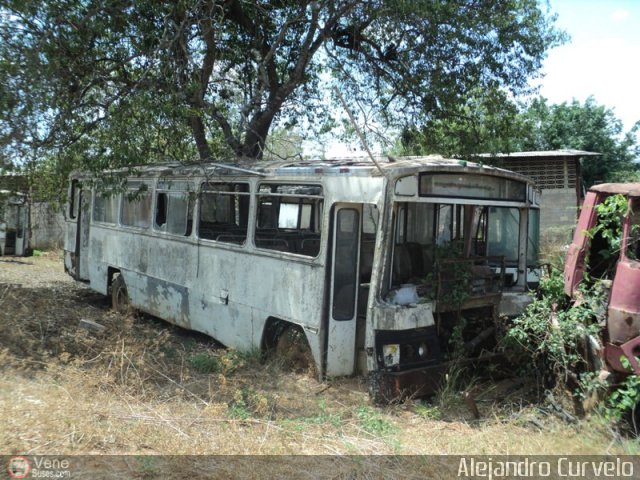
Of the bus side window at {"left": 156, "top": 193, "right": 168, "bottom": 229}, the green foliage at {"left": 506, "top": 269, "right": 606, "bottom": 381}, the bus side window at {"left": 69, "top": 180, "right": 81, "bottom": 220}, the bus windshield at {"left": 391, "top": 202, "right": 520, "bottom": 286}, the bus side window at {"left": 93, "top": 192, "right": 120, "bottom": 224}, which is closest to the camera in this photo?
the green foliage at {"left": 506, "top": 269, "right": 606, "bottom": 381}

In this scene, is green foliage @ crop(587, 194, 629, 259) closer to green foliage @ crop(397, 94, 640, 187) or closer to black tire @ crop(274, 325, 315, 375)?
black tire @ crop(274, 325, 315, 375)

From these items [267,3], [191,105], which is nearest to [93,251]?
[191,105]

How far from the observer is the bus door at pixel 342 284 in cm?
572

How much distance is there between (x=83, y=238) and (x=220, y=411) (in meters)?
7.88

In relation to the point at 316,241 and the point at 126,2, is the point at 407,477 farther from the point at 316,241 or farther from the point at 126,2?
the point at 126,2

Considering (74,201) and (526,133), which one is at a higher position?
(526,133)

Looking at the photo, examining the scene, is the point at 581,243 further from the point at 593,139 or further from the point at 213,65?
the point at 593,139

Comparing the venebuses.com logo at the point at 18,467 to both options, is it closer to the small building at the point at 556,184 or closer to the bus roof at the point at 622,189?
the bus roof at the point at 622,189

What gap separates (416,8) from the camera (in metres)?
8.81

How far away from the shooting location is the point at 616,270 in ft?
15.4

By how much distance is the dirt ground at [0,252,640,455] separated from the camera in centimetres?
417

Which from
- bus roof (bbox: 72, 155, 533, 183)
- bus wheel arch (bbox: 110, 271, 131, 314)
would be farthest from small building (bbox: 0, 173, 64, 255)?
bus roof (bbox: 72, 155, 533, 183)

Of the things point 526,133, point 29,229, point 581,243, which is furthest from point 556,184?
point 29,229

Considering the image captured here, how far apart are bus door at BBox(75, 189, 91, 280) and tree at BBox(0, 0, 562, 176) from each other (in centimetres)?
244
